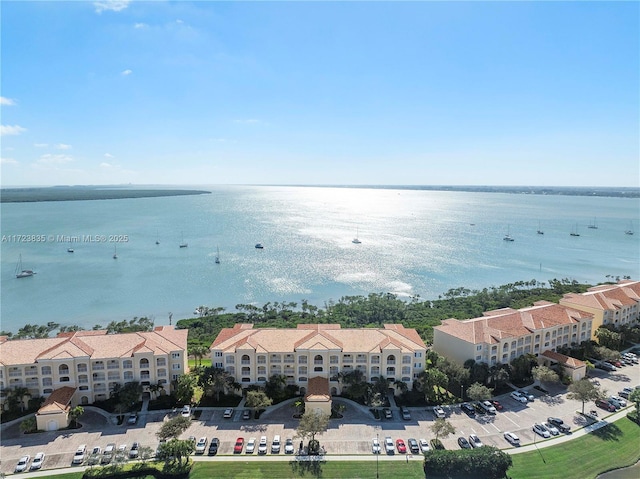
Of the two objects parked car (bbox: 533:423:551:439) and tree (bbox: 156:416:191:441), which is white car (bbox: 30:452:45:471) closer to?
tree (bbox: 156:416:191:441)

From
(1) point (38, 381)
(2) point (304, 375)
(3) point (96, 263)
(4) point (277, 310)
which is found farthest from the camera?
(3) point (96, 263)

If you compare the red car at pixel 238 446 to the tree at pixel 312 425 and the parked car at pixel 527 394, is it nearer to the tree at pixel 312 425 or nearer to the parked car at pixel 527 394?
the tree at pixel 312 425

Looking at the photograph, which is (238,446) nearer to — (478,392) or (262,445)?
(262,445)

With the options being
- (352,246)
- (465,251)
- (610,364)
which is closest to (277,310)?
(610,364)

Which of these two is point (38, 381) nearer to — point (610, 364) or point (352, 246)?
point (610, 364)

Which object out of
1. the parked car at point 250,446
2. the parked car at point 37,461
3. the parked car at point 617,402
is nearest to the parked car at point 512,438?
the parked car at point 617,402
